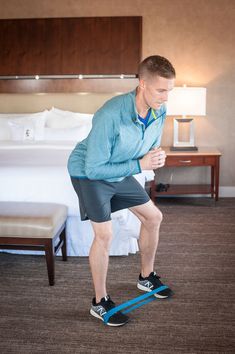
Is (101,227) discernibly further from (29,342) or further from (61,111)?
(61,111)

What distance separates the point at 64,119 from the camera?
17.2 ft

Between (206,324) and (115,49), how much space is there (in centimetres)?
362

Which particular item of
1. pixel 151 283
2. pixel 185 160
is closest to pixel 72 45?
pixel 185 160

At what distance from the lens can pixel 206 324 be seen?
8.21 feet

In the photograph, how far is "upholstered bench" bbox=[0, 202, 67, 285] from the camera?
2.96 meters

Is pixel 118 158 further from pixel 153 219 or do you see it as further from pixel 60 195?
pixel 60 195

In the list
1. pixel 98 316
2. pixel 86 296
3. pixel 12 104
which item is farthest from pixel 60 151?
pixel 98 316

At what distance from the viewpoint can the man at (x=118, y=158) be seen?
2.27 metres

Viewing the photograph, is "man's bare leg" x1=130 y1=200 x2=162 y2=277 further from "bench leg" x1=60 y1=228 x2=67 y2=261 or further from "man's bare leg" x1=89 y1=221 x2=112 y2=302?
"bench leg" x1=60 y1=228 x2=67 y2=261

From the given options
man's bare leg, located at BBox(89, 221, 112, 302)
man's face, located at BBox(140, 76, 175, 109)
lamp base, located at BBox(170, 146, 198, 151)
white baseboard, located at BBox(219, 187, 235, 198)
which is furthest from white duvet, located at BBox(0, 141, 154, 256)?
white baseboard, located at BBox(219, 187, 235, 198)

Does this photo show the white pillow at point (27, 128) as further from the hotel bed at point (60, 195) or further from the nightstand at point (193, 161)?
the nightstand at point (193, 161)

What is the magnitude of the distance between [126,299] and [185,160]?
2.60m

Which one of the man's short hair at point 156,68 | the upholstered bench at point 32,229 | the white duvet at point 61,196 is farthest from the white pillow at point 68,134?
the man's short hair at point 156,68

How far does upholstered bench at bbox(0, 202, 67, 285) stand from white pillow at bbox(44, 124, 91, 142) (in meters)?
1.99
